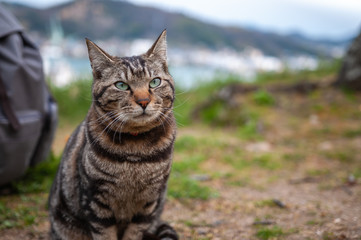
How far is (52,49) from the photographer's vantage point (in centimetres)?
789

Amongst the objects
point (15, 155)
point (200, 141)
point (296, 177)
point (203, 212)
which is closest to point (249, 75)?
point (200, 141)

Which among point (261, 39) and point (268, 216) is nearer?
point (268, 216)

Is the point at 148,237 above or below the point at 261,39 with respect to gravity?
below

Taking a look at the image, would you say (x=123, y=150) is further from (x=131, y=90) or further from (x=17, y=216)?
(x=17, y=216)

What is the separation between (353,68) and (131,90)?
5.17 metres

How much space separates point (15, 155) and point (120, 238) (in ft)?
4.07

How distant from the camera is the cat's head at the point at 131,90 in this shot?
1774 millimetres

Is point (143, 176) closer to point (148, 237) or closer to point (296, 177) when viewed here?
point (148, 237)

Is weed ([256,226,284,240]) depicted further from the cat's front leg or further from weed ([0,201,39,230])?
weed ([0,201,39,230])

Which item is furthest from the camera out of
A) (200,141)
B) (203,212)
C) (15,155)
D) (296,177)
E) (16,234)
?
(200,141)

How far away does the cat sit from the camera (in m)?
1.80

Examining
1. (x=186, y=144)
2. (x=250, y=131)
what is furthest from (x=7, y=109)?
(x=250, y=131)

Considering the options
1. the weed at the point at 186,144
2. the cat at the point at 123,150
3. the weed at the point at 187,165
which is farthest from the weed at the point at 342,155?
the cat at the point at 123,150

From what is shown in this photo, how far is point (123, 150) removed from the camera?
1.83m
